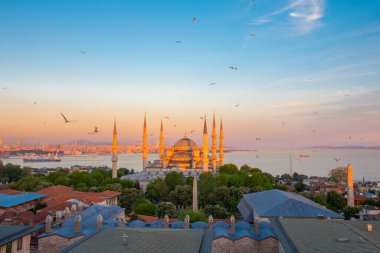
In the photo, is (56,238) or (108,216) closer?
(56,238)

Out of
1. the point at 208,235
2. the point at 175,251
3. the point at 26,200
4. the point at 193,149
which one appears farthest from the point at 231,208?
the point at 193,149

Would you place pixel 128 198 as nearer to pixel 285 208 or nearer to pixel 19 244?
pixel 285 208

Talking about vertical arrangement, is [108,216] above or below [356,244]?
below

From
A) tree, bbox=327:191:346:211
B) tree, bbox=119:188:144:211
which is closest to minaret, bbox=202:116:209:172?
tree, bbox=119:188:144:211

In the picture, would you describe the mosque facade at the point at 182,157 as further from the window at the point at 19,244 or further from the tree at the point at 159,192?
the window at the point at 19,244

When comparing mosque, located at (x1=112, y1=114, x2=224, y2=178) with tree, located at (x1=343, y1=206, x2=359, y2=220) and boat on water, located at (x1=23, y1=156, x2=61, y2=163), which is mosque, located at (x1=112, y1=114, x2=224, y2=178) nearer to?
tree, located at (x1=343, y1=206, x2=359, y2=220)

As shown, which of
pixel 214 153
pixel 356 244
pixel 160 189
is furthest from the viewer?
pixel 214 153

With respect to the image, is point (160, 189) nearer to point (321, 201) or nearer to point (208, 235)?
point (321, 201)
